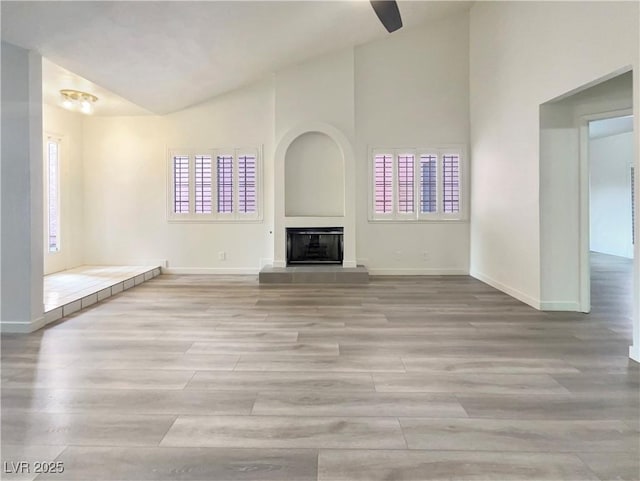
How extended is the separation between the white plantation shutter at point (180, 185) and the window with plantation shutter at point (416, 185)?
333 centimetres

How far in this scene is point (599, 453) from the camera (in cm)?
184

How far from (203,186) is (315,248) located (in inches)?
90.7

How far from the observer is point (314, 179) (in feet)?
23.5

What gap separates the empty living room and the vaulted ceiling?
0.12 ft

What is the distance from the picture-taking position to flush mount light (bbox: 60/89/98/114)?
211 inches

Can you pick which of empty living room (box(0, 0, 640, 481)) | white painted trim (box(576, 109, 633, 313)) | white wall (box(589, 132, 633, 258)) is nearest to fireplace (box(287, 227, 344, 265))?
empty living room (box(0, 0, 640, 481))

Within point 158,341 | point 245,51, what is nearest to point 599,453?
point 158,341

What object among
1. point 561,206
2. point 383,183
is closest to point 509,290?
point 561,206

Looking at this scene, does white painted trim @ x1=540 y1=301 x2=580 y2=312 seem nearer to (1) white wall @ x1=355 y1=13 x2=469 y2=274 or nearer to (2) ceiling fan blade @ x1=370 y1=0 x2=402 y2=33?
(1) white wall @ x1=355 y1=13 x2=469 y2=274

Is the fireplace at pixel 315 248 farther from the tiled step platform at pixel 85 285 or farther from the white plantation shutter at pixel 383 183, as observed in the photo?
the tiled step platform at pixel 85 285

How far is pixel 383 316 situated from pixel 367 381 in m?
1.71

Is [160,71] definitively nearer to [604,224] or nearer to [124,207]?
[124,207]

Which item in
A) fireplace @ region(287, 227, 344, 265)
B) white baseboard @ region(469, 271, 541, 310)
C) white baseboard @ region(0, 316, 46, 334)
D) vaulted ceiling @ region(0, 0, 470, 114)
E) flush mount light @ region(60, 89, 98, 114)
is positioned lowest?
white baseboard @ region(0, 316, 46, 334)

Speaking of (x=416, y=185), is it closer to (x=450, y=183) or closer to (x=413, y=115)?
(x=450, y=183)
